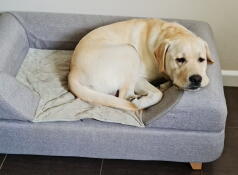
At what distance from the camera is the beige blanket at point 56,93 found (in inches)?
68.5

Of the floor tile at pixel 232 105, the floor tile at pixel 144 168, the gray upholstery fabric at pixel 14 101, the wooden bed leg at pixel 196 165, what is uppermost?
the gray upholstery fabric at pixel 14 101

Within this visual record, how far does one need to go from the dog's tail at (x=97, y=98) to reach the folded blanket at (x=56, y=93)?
0.09ft

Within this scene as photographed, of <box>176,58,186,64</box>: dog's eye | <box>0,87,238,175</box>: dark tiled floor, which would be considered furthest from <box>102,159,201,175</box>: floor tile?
<box>176,58,186,64</box>: dog's eye

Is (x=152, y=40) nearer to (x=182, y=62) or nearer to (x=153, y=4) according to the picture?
(x=182, y=62)

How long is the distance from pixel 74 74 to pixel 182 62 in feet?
2.01

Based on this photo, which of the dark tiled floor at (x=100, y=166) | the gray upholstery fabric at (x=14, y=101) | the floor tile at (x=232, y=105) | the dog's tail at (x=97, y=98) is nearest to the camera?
the gray upholstery fabric at (x=14, y=101)

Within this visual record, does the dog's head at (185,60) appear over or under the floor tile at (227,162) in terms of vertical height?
over

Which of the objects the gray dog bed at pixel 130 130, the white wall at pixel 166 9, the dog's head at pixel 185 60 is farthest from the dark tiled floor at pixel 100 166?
the white wall at pixel 166 9

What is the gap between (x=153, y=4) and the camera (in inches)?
93.2

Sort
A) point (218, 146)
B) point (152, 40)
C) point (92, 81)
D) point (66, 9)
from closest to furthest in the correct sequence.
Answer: point (218, 146), point (92, 81), point (152, 40), point (66, 9)

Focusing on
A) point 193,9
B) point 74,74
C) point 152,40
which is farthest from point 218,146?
point 193,9

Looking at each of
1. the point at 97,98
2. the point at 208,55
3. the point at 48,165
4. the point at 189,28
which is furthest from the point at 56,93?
the point at 189,28

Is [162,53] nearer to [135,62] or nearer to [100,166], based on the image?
[135,62]

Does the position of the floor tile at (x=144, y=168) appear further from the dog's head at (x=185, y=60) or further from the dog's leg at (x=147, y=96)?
the dog's head at (x=185, y=60)
